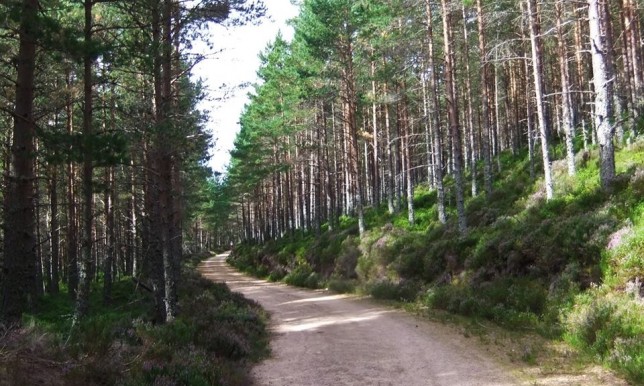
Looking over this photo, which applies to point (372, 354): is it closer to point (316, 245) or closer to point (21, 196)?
point (21, 196)

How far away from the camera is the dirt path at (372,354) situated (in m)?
7.45

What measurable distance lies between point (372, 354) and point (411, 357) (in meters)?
0.79

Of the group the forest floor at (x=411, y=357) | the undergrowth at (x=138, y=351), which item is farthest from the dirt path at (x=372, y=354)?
the undergrowth at (x=138, y=351)

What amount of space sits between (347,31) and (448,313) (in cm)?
1783

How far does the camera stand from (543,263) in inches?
447

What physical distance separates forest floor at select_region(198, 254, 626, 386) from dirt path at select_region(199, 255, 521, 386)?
14mm

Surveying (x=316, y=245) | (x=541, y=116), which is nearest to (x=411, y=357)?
(x=541, y=116)

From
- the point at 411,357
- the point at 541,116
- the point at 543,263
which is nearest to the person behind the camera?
the point at 411,357

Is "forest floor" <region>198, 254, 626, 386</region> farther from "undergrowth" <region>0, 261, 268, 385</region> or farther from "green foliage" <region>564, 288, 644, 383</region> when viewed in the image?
"undergrowth" <region>0, 261, 268, 385</region>

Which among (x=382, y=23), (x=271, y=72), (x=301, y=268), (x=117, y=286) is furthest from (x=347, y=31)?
(x=117, y=286)

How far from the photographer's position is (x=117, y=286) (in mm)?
28062

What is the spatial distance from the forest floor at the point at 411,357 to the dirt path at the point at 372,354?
14 mm

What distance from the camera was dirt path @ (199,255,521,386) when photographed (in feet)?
24.4

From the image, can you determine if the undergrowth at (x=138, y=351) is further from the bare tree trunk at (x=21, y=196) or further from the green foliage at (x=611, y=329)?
the green foliage at (x=611, y=329)
